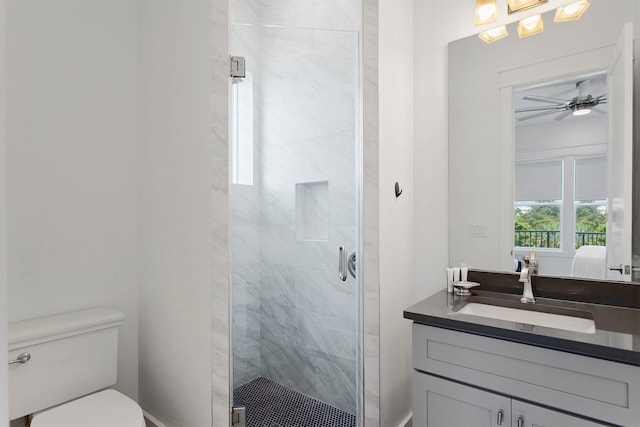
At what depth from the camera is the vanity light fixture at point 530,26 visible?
5.61ft

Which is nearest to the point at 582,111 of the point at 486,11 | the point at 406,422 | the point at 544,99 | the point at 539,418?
the point at 544,99

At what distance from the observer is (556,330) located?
4.03ft

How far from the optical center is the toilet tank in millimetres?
1517

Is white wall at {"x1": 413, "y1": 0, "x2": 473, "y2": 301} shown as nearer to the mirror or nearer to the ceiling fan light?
the mirror

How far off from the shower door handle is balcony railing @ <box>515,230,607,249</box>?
34.5 inches

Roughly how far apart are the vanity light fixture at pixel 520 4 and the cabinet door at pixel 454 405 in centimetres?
174

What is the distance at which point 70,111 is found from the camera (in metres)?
1.85

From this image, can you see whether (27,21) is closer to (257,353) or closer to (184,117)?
(184,117)

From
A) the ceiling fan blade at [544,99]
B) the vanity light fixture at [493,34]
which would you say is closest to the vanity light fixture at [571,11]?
the vanity light fixture at [493,34]

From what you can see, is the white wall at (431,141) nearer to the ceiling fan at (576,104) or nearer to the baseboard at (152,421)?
the ceiling fan at (576,104)

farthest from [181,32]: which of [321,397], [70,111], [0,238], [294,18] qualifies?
[321,397]

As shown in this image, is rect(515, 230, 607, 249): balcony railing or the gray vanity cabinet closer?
the gray vanity cabinet

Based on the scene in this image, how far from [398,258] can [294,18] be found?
1.66m

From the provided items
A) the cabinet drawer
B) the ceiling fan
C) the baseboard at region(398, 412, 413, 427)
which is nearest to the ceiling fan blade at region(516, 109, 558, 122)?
the ceiling fan
